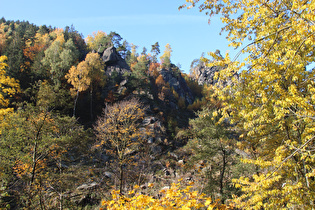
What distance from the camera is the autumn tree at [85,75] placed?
1057 inches

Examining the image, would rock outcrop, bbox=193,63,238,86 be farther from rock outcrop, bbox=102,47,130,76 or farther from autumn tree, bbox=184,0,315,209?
autumn tree, bbox=184,0,315,209

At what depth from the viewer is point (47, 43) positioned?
38.4m

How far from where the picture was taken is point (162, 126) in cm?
2745

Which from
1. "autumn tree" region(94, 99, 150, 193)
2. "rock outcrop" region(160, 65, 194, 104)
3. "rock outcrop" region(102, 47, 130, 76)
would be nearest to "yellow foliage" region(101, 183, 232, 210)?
"autumn tree" region(94, 99, 150, 193)

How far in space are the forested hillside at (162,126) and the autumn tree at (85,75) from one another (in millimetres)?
169

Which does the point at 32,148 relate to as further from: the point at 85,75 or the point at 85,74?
the point at 85,74

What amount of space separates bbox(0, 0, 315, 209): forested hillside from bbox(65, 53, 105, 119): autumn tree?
0.17 metres

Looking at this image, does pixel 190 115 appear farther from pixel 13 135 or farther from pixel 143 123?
pixel 13 135

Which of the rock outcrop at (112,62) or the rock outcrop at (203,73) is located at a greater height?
the rock outcrop at (203,73)

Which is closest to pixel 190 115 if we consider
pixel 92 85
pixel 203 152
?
pixel 92 85

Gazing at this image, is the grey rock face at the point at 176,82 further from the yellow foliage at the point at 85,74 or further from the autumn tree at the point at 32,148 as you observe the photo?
the autumn tree at the point at 32,148

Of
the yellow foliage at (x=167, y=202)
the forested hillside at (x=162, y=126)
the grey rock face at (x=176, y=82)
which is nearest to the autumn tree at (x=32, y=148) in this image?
the forested hillside at (x=162, y=126)

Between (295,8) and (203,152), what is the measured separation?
10546mm

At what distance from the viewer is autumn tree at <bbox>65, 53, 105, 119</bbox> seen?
2684 centimetres
